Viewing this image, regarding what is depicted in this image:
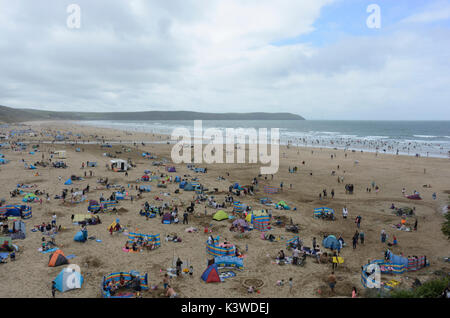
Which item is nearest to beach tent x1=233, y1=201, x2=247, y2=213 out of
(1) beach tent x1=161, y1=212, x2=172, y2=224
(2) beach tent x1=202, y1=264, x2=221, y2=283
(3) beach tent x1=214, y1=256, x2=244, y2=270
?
(1) beach tent x1=161, y1=212, x2=172, y2=224

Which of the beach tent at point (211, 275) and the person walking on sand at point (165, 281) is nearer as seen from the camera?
the person walking on sand at point (165, 281)

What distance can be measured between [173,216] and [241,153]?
36.9 metres

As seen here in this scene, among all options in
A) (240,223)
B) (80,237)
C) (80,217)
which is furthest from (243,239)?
(80,217)

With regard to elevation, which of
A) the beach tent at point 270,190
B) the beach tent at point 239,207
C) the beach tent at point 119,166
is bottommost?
the beach tent at point 239,207

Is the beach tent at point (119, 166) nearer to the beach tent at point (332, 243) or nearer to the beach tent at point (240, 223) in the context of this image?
the beach tent at point (240, 223)

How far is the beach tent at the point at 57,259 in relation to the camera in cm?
1330

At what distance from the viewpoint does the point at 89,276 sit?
41.7 feet

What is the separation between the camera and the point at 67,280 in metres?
11.5

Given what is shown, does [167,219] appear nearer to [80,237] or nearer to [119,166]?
[80,237]

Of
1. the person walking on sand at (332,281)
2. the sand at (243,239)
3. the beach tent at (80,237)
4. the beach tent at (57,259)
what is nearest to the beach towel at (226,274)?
the sand at (243,239)

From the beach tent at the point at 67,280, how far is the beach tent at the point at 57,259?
6.12 feet

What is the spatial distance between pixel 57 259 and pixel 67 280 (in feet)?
7.88
